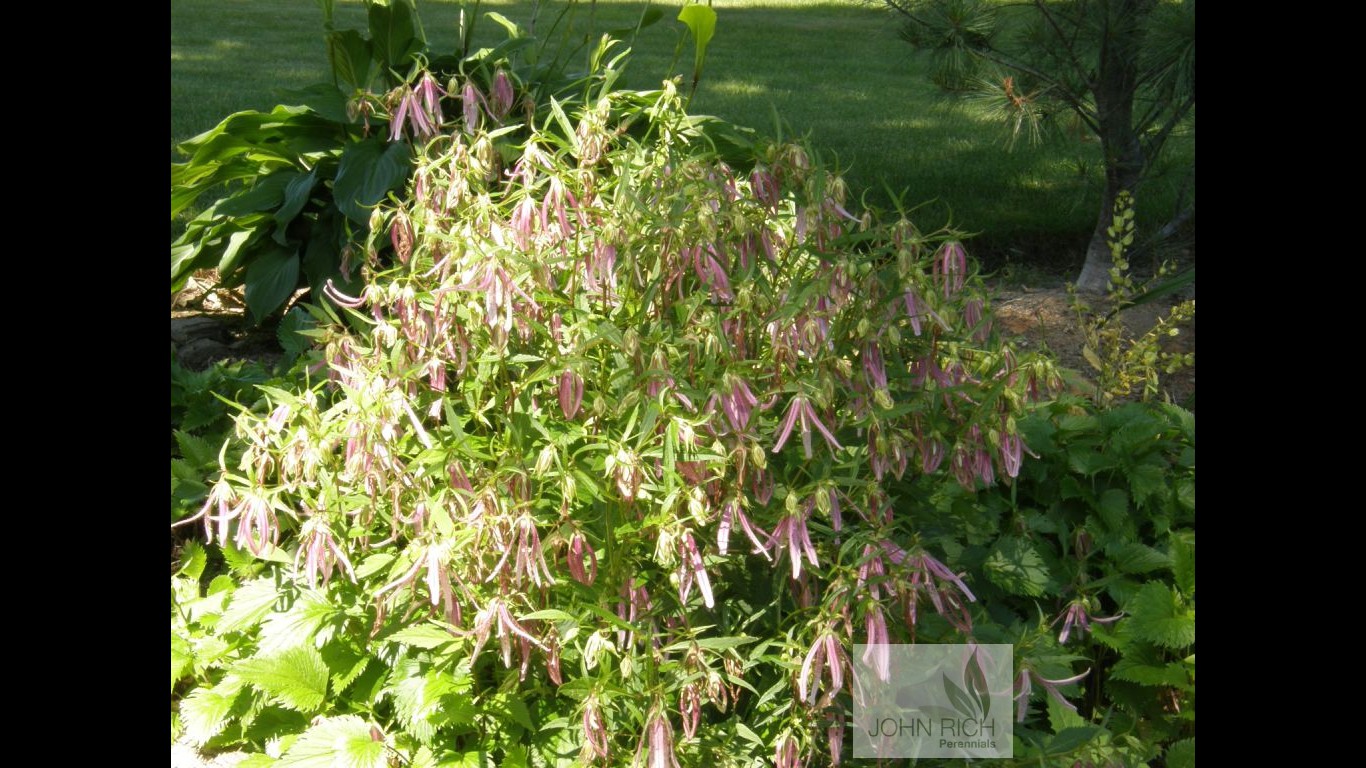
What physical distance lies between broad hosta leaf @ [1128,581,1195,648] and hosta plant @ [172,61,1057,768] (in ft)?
1.13

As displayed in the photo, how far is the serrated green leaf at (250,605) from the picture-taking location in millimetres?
2006

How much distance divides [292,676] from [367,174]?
1.46 metres

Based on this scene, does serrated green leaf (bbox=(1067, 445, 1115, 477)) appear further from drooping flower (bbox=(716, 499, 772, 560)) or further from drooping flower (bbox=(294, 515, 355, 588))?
drooping flower (bbox=(294, 515, 355, 588))

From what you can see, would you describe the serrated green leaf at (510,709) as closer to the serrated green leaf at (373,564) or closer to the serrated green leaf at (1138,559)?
the serrated green leaf at (373,564)

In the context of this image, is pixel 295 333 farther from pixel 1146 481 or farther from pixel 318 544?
pixel 1146 481

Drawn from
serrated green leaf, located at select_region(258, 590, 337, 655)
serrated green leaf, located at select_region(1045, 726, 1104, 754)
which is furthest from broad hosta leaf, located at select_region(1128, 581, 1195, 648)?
serrated green leaf, located at select_region(258, 590, 337, 655)

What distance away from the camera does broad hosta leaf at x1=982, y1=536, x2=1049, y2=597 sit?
1949mm

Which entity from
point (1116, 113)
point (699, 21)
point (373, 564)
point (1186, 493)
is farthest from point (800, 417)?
point (1116, 113)

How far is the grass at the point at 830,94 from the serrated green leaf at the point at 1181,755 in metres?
1.38

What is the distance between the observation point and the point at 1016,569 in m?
1.98

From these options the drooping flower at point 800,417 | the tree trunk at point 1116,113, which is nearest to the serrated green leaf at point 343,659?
the drooping flower at point 800,417

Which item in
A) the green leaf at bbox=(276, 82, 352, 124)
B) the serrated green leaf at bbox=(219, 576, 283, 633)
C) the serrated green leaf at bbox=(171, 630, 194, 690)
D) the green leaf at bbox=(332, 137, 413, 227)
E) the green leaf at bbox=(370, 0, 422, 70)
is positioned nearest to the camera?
the serrated green leaf at bbox=(219, 576, 283, 633)

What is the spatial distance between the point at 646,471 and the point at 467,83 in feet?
3.81
